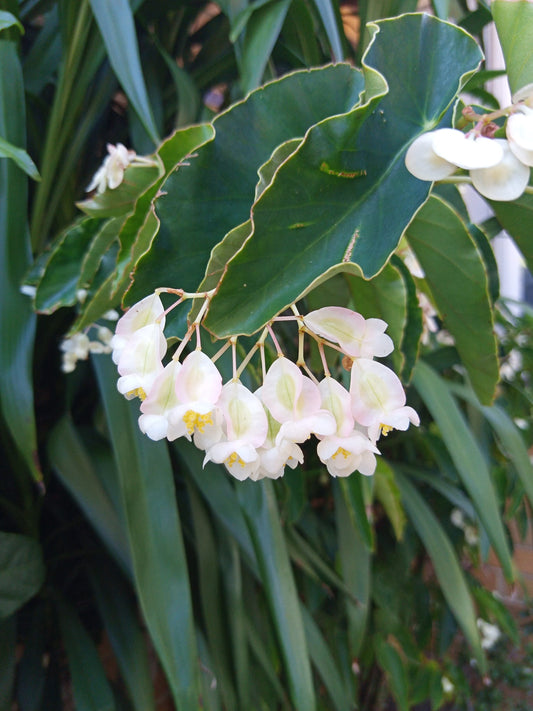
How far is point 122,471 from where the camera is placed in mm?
480

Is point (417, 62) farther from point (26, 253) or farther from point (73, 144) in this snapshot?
point (73, 144)

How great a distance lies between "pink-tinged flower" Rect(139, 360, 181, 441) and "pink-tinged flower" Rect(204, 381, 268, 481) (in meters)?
0.02

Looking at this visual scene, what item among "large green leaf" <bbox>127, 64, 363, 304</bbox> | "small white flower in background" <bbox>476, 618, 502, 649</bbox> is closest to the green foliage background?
"large green leaf" <bbox>127, 64, 363, 304</bbox>

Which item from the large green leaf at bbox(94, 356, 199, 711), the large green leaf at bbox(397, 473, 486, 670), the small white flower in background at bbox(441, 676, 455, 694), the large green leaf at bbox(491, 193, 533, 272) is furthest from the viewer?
the small white flower in background at bbox(441, 676, 455, 694)

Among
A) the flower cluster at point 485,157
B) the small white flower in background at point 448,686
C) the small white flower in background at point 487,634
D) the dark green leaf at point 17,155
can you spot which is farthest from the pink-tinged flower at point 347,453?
the small white flower in background at point 487,634

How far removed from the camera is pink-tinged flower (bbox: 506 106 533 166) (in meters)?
0.21

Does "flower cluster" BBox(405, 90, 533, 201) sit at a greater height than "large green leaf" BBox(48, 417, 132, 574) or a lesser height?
greater

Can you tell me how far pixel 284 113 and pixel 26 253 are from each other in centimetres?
33

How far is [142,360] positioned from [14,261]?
337mm

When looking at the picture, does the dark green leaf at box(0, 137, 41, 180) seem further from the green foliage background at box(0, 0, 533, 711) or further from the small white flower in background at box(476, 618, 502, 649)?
the small white flower in background at box(476, 618, 502, 649)

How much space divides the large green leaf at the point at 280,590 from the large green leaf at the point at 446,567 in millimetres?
292

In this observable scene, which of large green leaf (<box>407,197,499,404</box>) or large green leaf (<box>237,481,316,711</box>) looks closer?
large green leaf (<box>407,197,499,404</box>)

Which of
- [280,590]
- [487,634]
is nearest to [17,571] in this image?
[280,590]

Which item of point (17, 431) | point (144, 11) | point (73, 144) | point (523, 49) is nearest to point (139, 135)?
Result: point (73, 144)
